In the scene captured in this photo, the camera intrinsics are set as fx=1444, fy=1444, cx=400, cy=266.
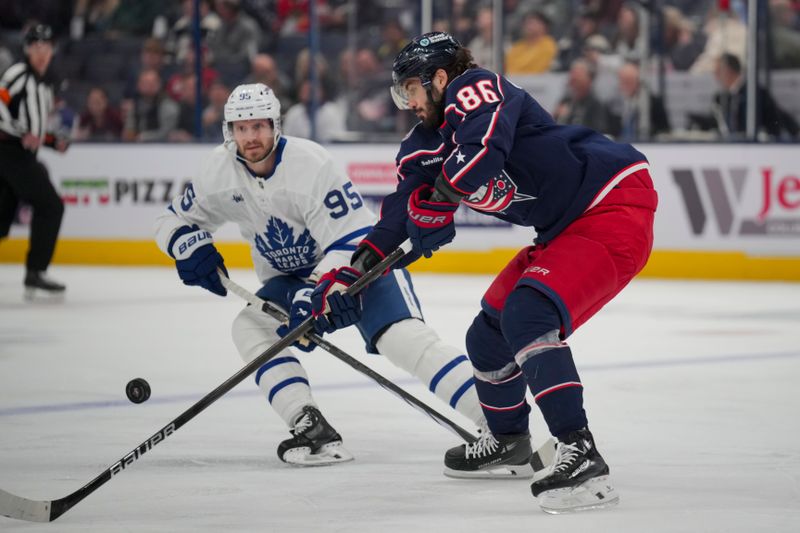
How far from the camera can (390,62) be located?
9.71 m

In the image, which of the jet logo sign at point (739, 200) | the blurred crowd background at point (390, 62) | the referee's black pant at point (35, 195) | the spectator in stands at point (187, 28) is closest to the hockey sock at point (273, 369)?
the referee's black pant at point (35, 195)

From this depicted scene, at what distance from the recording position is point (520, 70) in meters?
9.24

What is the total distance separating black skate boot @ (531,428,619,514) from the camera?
3.02 m

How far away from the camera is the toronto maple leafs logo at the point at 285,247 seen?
3.85 m

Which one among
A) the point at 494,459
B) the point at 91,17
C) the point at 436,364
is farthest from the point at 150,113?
the point at 494,459

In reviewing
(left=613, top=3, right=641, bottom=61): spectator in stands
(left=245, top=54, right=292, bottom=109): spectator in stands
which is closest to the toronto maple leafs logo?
(left=613, top=3, right=641, bottom=61): spectator in stands

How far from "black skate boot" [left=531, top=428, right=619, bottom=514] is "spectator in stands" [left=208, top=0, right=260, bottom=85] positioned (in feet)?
24.0

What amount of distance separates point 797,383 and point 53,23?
8.20 m

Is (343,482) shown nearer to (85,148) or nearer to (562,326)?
(562,326)

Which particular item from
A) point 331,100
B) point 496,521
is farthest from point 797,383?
point 331,100

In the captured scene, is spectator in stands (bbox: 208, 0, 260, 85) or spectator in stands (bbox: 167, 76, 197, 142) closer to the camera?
spectator in stands (bbox: 167, 76, 197, 142)

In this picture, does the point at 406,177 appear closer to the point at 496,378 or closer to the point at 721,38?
the point at 496,378

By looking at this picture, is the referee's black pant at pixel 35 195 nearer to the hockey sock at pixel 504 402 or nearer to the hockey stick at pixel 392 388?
the hockey stick at pixel 392 388

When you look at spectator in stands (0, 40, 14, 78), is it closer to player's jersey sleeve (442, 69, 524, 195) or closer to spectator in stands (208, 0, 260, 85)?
spectator in stands (208, 0, 260, 85)
